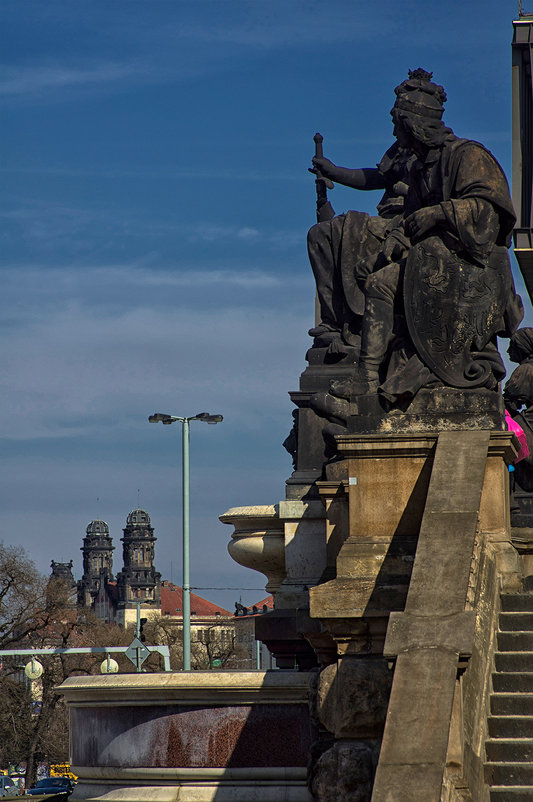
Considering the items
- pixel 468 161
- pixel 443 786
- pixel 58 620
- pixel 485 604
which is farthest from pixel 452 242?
pixel 58 620

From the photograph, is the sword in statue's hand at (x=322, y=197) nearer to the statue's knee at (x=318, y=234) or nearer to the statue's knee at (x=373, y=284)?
the statue's knee at (x=318, y=234)

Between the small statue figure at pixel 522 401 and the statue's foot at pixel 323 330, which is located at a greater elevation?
the statue's foot at pixel 323 330

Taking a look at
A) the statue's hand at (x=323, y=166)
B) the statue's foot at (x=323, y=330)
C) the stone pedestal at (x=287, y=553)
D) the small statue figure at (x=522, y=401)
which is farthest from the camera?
the statue's hand at (x=323, y=166)

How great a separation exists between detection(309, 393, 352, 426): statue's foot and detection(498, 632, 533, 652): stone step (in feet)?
12.5

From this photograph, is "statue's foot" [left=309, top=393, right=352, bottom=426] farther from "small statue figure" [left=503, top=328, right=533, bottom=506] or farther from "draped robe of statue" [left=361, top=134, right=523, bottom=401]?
"draped robe of statue" [left=361, top=134, right=523, bottom=401]

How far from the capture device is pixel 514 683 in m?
7.64

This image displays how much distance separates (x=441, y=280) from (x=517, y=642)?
251cm

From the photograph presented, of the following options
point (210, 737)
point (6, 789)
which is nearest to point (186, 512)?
point (6, 789)

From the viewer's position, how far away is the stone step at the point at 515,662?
7797 millimetres

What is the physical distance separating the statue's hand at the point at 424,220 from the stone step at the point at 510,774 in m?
3.68

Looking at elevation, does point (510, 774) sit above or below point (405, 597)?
below

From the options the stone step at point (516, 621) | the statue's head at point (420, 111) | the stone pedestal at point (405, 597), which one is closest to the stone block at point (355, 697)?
the stone pedestal at point (405, 597)

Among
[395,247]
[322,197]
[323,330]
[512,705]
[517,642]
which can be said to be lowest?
[512,705]

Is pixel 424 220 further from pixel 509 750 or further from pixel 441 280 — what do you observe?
pixel 509 750
